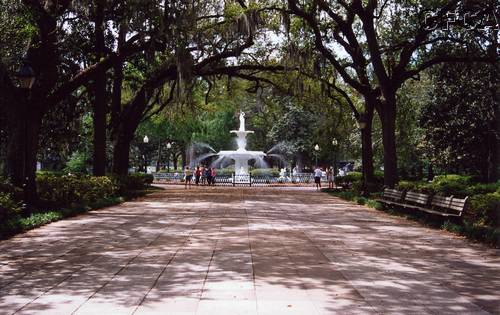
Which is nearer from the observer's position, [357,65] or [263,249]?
[263,249]

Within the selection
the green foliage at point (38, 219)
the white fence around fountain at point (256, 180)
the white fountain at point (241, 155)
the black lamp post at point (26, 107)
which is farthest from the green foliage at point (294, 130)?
the green foliage at point (38, 219)

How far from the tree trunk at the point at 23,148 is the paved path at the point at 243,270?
9.88ft

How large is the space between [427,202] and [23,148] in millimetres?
11780

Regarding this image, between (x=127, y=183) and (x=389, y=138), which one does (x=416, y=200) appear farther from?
(x=127, y=183)

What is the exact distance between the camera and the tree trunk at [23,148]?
15.8 meters

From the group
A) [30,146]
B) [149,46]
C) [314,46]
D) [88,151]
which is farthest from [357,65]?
[88,151]

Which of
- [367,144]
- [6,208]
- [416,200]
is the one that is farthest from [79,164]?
[416,200]

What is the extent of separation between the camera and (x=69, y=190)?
17.9 metres

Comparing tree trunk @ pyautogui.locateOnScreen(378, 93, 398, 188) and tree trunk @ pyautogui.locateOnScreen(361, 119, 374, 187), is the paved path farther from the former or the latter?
tree trunk @ pyautogui.locateOnScreen(361, 119, 374, 187)

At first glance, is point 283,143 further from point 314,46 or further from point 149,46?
point 149,46

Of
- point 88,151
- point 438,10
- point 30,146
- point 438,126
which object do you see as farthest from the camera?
point 88,151

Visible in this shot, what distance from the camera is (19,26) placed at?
1784 cm

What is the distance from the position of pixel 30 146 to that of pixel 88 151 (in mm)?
35454

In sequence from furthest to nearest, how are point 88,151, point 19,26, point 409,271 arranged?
point 88,151
point 19,26
point 409,271
